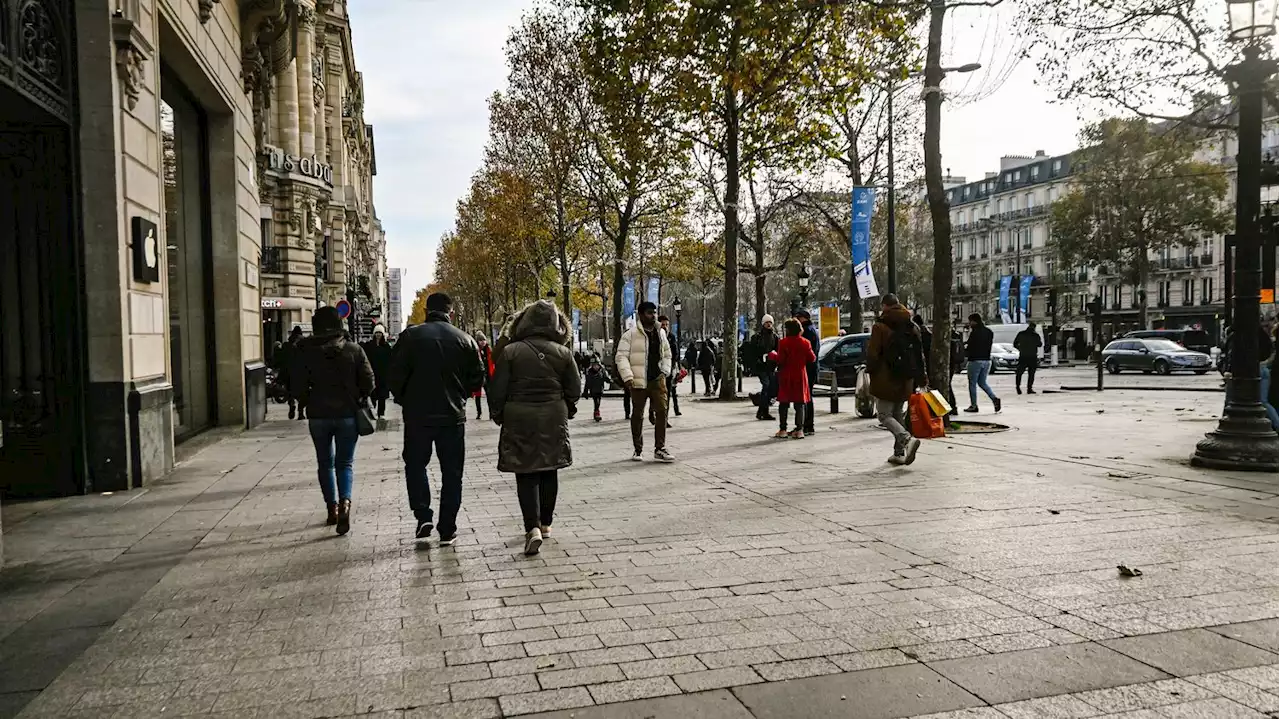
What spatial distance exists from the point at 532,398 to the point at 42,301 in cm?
520

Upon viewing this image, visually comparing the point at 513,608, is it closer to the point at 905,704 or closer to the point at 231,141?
the point at 905,704

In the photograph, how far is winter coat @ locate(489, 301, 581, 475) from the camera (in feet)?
19.5

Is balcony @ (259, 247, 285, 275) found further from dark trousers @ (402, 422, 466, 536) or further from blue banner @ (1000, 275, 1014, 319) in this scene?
blue banner @ (1000, 275, 1014, 319)

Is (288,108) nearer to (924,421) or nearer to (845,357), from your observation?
(845,357)

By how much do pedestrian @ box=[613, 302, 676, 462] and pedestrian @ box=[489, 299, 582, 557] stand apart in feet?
14.5

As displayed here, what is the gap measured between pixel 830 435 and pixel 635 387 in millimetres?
3722

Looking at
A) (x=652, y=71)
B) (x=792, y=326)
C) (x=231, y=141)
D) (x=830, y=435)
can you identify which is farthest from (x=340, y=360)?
(x=652, y=71)

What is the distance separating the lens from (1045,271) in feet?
265

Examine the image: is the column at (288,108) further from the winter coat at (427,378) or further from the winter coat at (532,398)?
the winter coat at (532,398)

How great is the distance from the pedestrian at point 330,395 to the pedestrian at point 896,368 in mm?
5488

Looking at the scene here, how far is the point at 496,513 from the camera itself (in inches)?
289

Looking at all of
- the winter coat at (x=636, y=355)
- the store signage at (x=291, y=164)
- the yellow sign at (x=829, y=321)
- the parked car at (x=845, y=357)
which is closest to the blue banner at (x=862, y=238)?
the parked car at (x=845, y=357)

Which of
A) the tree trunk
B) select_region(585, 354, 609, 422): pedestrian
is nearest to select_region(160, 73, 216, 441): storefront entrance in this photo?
select_region(585, 354, 609, 422): pedestrian

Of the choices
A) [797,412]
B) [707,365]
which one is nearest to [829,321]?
[707,365]
